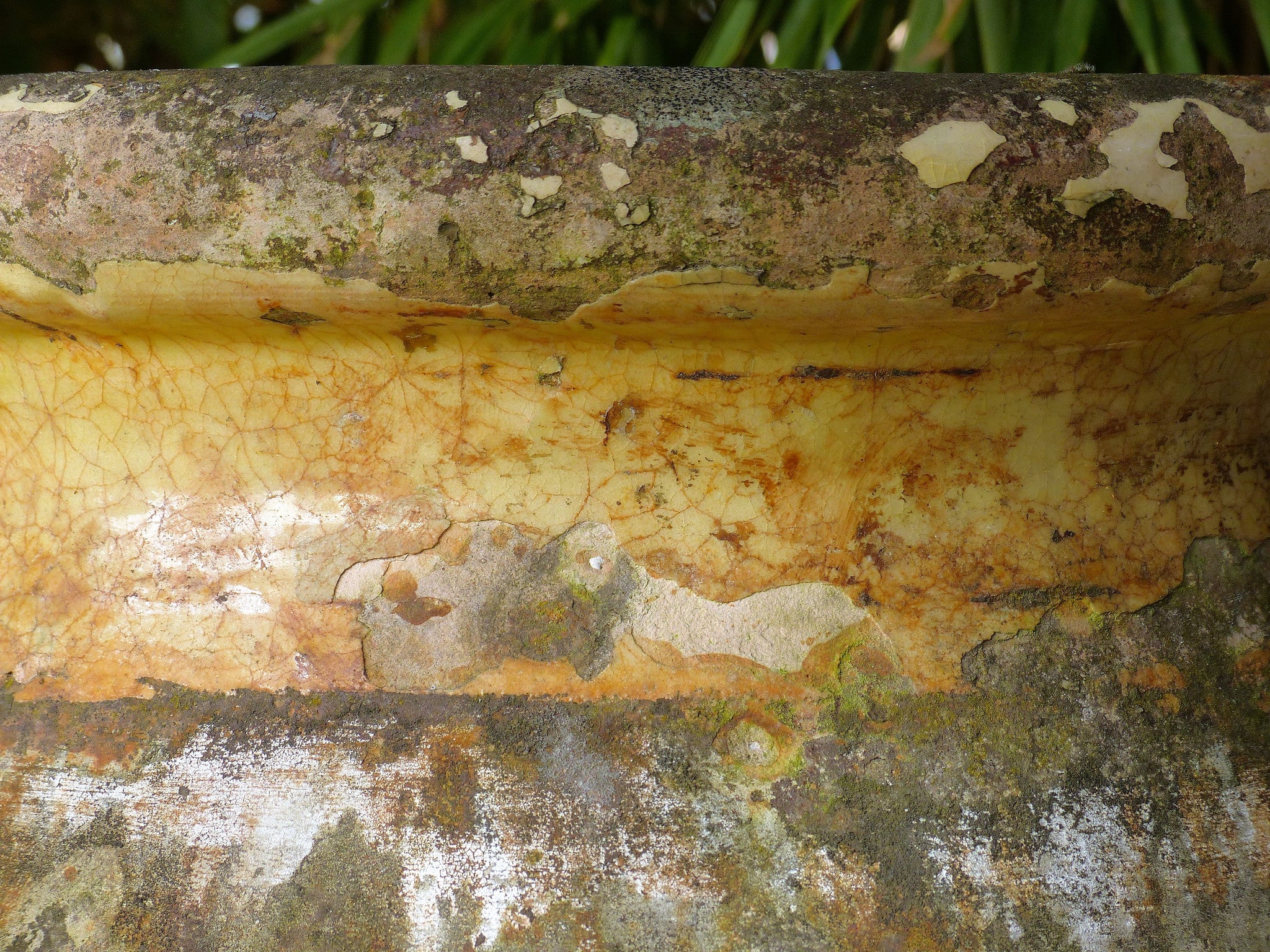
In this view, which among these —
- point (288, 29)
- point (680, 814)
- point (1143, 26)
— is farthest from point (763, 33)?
point (680, 814)

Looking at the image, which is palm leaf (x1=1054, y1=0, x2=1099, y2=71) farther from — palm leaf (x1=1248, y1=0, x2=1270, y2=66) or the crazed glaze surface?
the crazed glaze surface

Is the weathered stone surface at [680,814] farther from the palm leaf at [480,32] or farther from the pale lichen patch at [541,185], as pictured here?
the palm leaf at [480,32]

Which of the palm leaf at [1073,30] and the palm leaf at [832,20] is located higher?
the palm leaf at [832,20]

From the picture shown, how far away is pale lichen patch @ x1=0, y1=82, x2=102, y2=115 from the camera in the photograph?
87cm

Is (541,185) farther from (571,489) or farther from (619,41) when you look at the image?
(619,41)

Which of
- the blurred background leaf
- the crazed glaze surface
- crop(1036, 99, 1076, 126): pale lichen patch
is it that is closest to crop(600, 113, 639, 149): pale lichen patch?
the crazed glaze surface

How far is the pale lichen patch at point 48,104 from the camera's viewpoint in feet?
2.86

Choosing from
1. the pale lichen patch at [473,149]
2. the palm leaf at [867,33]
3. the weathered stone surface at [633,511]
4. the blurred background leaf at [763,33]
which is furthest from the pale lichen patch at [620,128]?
the palm leaf at [867,33]

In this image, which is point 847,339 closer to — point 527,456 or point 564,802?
point 527,456

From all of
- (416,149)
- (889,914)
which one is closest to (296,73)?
(416,149)

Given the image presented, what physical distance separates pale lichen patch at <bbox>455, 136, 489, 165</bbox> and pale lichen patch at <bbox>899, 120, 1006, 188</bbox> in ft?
1.22

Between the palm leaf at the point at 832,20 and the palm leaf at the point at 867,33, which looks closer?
the palm leaf at the point at 832,20

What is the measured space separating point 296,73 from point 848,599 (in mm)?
776

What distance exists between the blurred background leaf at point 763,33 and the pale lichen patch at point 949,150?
2.56ft
